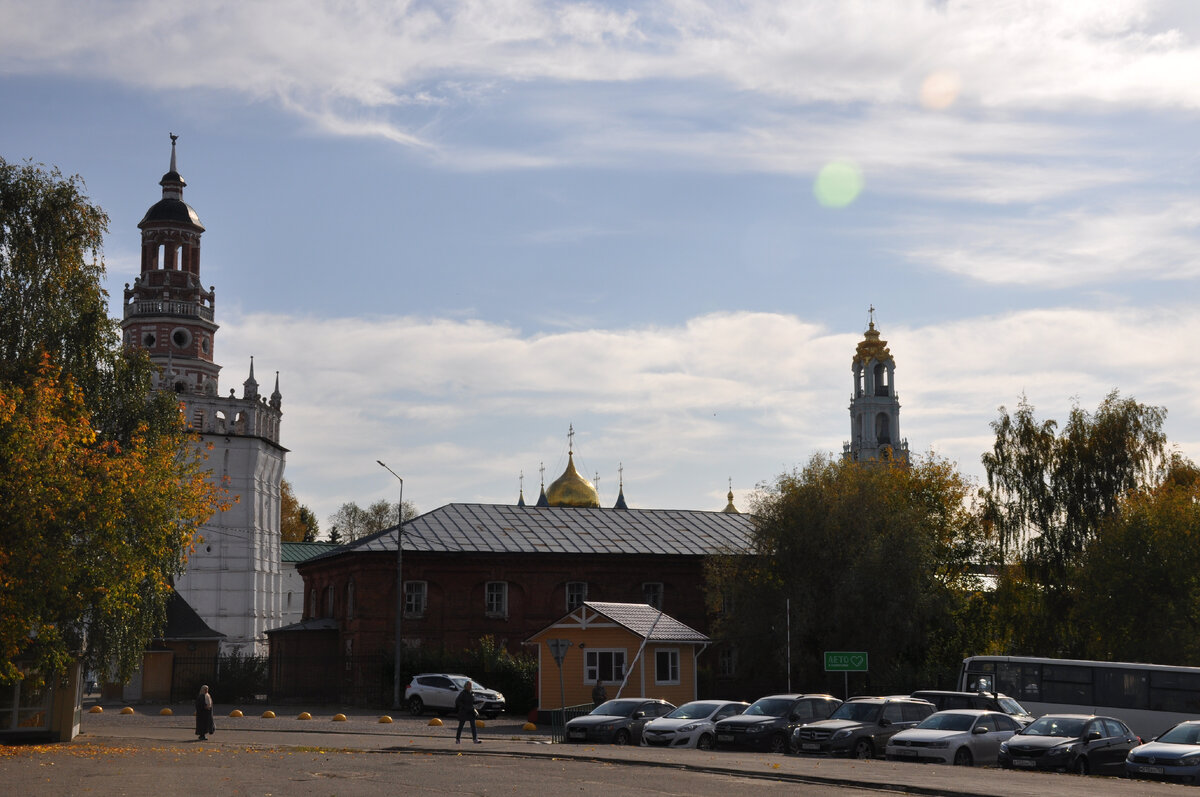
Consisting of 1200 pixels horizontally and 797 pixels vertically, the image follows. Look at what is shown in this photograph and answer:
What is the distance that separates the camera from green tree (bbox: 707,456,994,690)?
4603 centimetres

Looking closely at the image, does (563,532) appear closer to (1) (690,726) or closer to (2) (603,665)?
(2) (603,665)

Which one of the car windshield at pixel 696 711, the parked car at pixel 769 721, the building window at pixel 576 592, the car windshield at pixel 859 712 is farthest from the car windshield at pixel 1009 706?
the building window at pixel 576 592

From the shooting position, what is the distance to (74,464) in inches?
1125

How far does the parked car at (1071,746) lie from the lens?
27.4 metres

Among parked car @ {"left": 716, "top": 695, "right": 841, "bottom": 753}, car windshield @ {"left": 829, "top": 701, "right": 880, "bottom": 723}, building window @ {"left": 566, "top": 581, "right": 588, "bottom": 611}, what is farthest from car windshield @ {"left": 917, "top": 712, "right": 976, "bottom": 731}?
building window @ {"left": 566, "top": 581, "right": 588, "bottom": 611}

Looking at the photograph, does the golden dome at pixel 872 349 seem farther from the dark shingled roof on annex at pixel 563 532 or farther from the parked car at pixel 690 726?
the parked car at pixel 690 726

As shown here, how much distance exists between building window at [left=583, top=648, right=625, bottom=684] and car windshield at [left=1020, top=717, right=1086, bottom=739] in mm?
19268

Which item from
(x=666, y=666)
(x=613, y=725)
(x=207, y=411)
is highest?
(x=207, y=411)

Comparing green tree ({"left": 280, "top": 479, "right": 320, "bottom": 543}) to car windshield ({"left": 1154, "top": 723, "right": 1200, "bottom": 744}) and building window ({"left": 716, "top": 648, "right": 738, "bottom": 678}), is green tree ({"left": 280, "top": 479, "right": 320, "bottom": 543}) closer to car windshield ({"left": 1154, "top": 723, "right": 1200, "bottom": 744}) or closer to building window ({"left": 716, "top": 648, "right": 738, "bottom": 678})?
building window ({"left": 716, "top": 648, "right": 738, "bottom": 678})

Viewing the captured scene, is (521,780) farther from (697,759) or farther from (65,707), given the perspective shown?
(65,707)

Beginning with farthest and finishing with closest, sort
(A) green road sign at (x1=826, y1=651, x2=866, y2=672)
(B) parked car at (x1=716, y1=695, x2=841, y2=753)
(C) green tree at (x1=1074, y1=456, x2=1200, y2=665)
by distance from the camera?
(C) green tree at (x1=1074, y1=456, x2=1200, y2=665), (A) green road sign at (x1=826, y1=651, x2=866, y2=672), (B) parked car at (x1=716, y1=695, x2=841, y2=753)

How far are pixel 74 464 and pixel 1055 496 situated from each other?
40338 millimetres

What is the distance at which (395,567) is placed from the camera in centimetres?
5534

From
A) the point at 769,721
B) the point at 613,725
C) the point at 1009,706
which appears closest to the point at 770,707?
the point at 769,721
